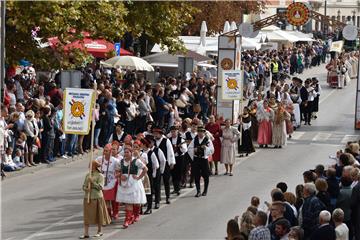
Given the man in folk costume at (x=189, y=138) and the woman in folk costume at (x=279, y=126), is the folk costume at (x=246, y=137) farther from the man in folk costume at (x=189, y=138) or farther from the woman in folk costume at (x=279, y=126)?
the man in folk costume at (x=189, y=138)

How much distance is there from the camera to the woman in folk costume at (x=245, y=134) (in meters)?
29.4

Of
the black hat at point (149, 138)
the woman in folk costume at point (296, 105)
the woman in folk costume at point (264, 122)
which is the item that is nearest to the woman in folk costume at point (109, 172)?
the black hat at point (149, 138)

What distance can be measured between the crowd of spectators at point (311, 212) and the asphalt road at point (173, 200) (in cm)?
273

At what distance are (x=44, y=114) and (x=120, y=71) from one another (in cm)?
1609

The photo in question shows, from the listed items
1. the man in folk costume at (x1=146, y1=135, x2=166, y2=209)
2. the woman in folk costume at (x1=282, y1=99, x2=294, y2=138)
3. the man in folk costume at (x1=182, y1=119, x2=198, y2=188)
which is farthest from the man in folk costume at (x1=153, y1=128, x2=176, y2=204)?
the woman in folk costume at (x1=282, y1=99, x2=294, y2=138)

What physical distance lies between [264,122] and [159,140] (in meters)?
10.3

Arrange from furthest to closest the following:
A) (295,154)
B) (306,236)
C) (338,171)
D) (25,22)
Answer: (295,154) → (25,22) → (338,171) → (306,236)

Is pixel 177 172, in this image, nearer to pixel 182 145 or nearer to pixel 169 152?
pixel 182 145

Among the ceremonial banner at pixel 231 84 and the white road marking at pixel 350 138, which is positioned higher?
the ceremonial banner at pixel 231 84

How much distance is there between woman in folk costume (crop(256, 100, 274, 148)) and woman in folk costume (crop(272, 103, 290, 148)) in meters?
0.13

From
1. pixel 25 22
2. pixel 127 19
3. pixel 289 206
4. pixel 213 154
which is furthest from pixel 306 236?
pixel 127 19

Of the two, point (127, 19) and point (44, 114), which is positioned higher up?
point (127, 19)

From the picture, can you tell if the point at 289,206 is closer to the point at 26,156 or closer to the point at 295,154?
the point at 26,156

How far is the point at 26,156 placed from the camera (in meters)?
26.5
